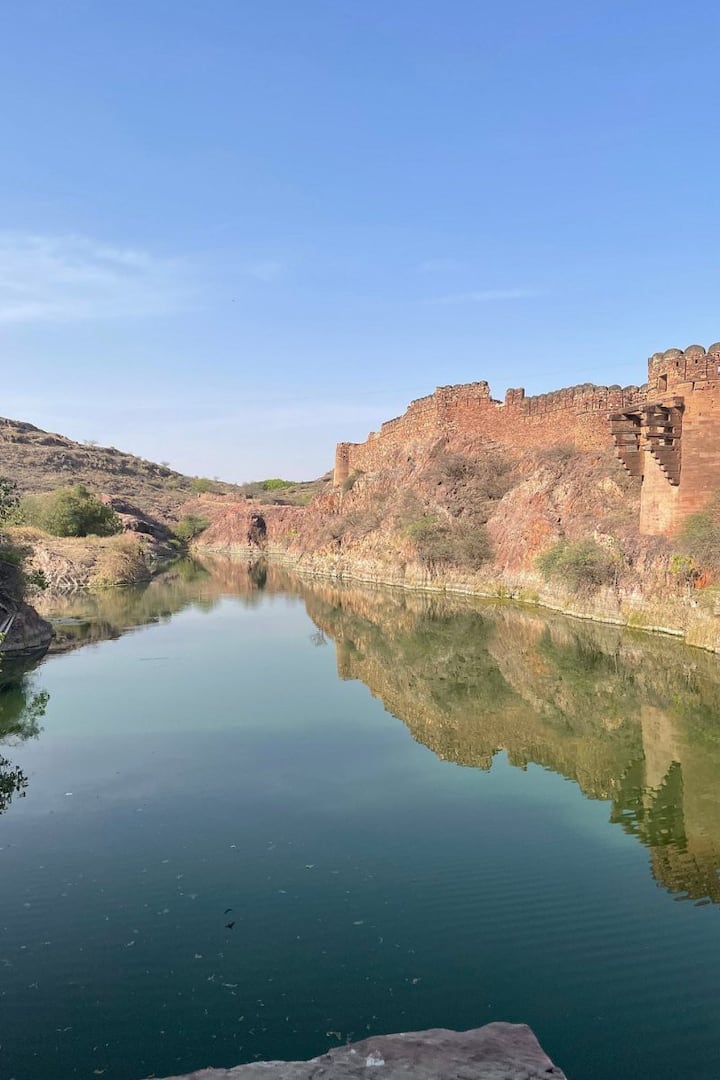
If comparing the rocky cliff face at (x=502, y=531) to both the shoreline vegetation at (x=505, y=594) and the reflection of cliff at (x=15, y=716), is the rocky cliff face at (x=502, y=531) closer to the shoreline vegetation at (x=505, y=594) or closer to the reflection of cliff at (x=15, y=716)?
the shoreline vegetation at (x=505, y=594)

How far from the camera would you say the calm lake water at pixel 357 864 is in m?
5.02

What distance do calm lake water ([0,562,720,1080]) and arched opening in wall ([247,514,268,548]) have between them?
141 ft

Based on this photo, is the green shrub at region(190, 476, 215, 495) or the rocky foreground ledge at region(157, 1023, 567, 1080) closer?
the rocky foreground ledge at region(157, 1023, 567, 1080)

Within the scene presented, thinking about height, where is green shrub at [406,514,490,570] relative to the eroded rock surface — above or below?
above

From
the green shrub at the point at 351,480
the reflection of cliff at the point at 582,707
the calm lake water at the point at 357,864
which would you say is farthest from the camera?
the green shrub at the point at 351,480

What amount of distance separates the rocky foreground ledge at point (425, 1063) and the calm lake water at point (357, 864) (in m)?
1.47

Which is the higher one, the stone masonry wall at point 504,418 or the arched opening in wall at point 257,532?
the stone masonry wall at point 504,418

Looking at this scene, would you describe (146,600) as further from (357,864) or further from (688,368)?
(357,864)

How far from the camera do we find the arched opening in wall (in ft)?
195

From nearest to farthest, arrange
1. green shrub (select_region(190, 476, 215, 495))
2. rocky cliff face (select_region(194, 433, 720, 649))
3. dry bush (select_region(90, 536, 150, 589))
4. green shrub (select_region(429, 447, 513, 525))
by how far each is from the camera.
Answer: rocky cliff face (select_region(194, 433, 720, 649)) < green shrub (select_region(429, 447, 513, 525)) < dry bush (select_region(90, 536, 150, 589)) < green shrub (select_region(190, 476, 215, 495))

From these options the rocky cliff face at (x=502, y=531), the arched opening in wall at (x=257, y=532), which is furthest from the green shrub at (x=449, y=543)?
the arched opening in wall at (x=257, y=532)

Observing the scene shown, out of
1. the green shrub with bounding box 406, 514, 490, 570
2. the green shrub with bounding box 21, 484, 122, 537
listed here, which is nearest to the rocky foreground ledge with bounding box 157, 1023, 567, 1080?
the green shrub with bounding box 406, 514, 490, 570

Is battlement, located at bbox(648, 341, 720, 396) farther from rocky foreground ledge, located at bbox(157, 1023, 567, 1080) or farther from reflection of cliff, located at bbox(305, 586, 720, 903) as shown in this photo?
rocky foreground ledge, located at bbox(157, 1023, 567, 1080)

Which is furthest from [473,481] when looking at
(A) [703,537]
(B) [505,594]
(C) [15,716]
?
(C) [15,716]
